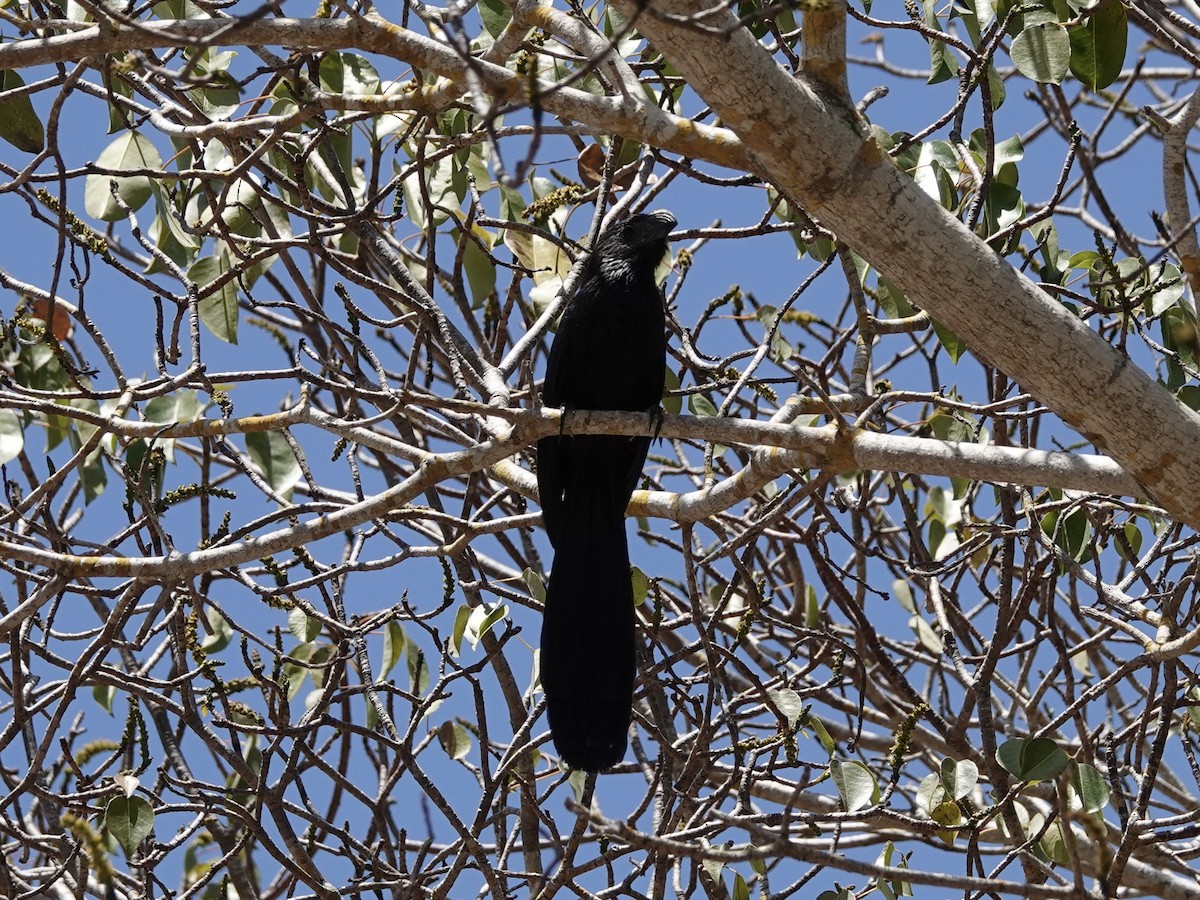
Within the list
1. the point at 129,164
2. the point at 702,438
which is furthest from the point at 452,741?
the point at 129,164

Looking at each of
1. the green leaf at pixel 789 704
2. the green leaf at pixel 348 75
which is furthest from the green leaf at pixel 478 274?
the green leaf at pixel 789 704

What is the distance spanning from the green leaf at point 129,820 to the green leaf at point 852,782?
1.77 meters

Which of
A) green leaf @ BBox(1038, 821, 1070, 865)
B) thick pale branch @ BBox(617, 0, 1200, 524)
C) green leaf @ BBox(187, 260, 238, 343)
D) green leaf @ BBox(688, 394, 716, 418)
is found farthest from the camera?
green leaf @ BBox(688, 394, 716, 418)

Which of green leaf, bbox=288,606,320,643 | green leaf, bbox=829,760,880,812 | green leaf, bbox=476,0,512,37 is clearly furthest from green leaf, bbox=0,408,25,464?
green leaf, bbox=829,760,880,812

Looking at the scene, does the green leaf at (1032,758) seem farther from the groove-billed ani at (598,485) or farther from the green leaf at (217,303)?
the green leaf at (217,303)

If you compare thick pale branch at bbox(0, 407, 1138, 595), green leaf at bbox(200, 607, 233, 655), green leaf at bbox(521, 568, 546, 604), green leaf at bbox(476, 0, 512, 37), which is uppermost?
green leaf at bbox(476, 0, 512, 37)

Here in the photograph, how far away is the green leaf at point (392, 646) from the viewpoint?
4145 millimetres

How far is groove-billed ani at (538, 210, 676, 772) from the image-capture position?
3.80m

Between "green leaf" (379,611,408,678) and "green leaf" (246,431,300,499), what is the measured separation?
21.5 inches

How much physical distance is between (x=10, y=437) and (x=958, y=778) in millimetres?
2767

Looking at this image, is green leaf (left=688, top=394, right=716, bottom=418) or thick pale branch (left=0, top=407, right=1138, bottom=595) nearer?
thick pale branch (left=0, top=407, right=1138, bottom=595)

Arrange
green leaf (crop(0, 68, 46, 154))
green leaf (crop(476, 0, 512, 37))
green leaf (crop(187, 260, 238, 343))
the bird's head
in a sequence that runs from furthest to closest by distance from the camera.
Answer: the bird's head → green leaf (crop(187, 260, 238, 343)) → green leaf (crop(476, 0, 512, 37)) → green leaf (crop(0, 68, 46, 154))

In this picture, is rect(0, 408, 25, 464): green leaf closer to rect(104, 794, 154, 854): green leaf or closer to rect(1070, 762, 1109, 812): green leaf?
rect(104, 794, 154, 854): green leaf

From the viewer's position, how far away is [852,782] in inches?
131
